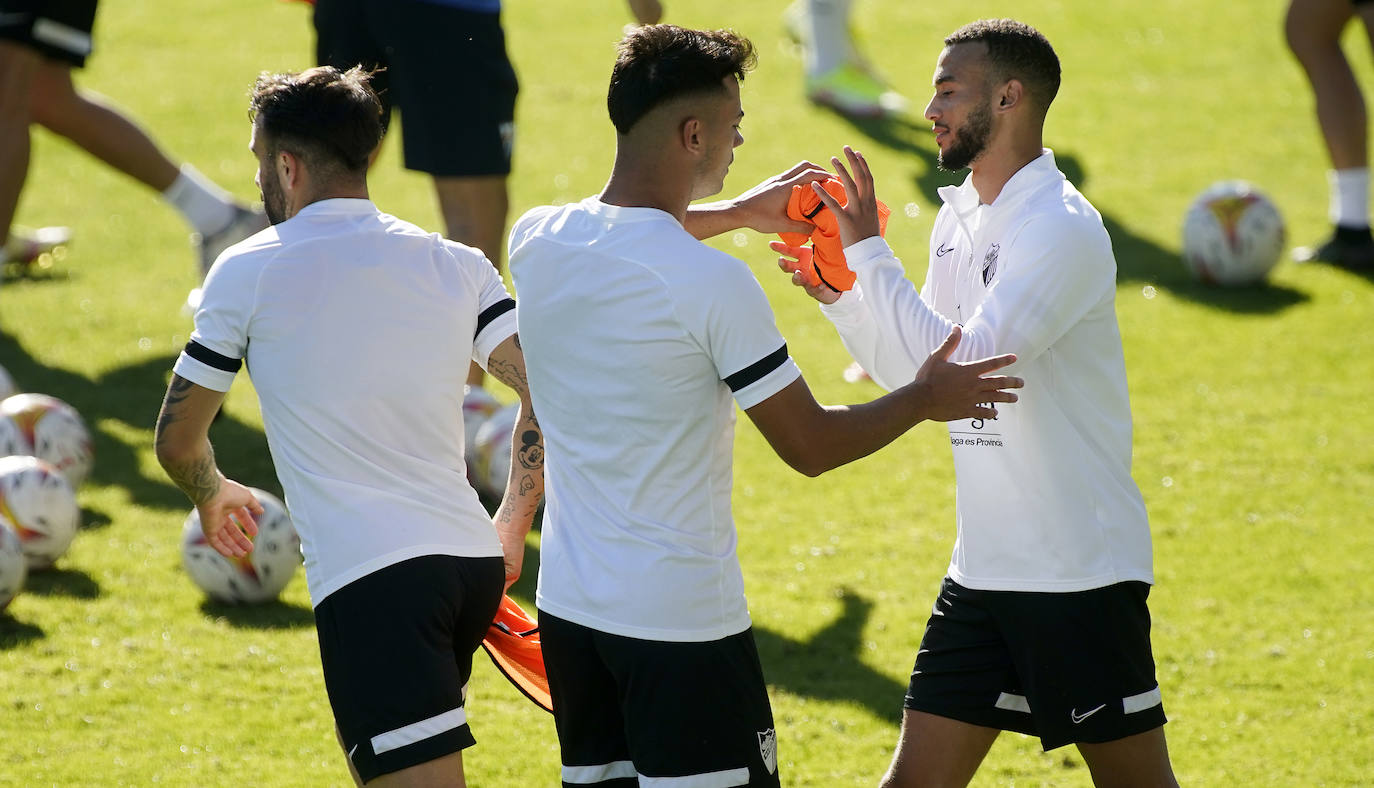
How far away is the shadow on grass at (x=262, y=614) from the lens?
5652 millimetres

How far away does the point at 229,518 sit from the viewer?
3830mm

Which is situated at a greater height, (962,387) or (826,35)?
A: (962,387)

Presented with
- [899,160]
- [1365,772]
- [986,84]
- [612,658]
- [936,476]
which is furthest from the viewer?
[899,160]

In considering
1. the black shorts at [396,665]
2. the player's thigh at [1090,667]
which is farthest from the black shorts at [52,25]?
the player's thigh at [1090,667]

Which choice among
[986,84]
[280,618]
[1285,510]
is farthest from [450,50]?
[1285,510]

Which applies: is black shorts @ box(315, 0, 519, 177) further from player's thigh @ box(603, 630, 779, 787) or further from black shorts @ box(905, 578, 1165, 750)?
player's thigh @ box(603, 630, 779, 787)

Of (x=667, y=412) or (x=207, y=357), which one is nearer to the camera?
(x=667, y=412)

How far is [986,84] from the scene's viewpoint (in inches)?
148

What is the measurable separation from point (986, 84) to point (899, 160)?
26.5 feet

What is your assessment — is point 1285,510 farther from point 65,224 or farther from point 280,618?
point 65,224

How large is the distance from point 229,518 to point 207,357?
59cm

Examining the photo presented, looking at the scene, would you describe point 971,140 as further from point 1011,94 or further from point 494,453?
point 494,453

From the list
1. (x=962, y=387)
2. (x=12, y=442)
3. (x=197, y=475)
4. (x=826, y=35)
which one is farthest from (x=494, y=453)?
(x=826, y=35)

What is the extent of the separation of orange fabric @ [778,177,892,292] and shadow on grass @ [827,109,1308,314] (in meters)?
4.78
